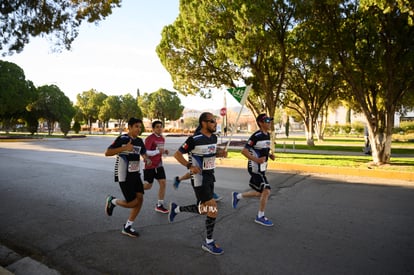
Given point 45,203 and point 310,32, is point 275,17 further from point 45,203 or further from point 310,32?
point 45,203

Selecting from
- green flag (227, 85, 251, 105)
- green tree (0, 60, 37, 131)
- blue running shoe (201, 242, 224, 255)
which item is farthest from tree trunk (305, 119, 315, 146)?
green tree (0, 60, 37, 131)

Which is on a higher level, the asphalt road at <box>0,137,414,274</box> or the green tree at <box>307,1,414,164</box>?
the green tree at <box>307,1,414,164</box>

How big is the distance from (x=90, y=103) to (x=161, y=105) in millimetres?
17511

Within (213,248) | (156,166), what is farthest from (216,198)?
(213,248)

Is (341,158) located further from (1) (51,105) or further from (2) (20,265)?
(1) (51,105)

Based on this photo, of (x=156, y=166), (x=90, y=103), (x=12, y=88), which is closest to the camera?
(x=156, y=166)

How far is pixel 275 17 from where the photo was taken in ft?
38.7

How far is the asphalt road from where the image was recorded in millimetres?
3309

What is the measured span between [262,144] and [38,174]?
8418mm

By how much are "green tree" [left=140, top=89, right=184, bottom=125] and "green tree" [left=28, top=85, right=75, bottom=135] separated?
21.3 m

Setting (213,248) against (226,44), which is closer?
(213,248)

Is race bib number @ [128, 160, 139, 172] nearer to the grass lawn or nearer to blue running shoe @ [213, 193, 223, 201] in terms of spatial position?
blue running shoe @ [213, 193, 223, 201]

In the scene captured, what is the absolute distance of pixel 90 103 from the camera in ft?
208

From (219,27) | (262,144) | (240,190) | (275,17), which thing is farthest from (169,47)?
(262,144)
